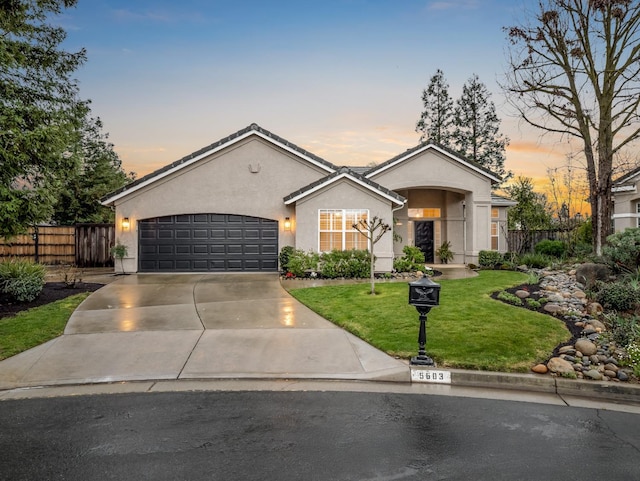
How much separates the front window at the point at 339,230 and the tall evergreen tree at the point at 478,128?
24572mm

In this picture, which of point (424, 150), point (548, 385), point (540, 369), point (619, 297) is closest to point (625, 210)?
point (424, 150)

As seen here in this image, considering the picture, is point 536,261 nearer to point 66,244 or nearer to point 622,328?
point 622,328

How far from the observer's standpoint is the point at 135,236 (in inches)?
654

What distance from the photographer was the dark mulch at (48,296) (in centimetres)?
933

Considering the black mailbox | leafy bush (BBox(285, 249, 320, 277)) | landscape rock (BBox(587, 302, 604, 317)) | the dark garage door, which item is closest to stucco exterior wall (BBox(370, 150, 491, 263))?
leafy bush (BBox(285, 249, 320, 277))

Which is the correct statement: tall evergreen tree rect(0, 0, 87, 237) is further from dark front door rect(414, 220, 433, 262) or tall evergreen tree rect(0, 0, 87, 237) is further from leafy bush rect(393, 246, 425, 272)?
dark front door rect(414, 220, 433, 262)

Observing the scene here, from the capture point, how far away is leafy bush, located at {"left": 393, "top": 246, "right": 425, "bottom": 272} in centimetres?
1611

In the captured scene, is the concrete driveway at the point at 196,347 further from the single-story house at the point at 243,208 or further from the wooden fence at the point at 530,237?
the wooden fence at the point at 530,237

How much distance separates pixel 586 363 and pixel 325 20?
43.6 ft

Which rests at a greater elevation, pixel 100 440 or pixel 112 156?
pixel 112 156

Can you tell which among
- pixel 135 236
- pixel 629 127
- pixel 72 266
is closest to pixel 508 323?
pixel 629 127

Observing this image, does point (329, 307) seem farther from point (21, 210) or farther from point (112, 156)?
point (112, 156)

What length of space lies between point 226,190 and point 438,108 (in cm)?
2707

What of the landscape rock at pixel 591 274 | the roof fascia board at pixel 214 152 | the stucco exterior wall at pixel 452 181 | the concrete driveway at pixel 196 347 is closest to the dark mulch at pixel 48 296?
the concrete driveway at pixel 196 347
